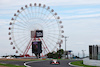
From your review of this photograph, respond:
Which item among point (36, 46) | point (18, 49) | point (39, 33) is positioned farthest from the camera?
point (36, 46)

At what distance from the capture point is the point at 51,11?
7869cm

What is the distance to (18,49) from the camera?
74.7m

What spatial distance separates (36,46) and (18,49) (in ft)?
54.0

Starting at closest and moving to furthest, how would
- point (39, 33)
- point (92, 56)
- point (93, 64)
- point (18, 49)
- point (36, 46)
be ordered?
point (93, 64)
point (92, 56)
point (18, 49)
point (39, 33)
point (36, 46)

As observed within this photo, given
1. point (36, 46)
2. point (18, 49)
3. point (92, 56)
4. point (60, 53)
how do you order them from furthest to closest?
point (60, 53), point (36, 46), point (18, 49), point (92, 56)

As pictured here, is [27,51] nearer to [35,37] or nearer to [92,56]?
[35,37]

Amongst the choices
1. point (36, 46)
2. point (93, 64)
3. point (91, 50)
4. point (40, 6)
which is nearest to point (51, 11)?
point (40, 6)

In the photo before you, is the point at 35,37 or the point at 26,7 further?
the point at 35,37

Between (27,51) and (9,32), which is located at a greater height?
(9,32)

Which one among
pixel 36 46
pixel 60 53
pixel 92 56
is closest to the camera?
pixel 92 56

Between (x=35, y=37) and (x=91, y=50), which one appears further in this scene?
(x=35, y=37)

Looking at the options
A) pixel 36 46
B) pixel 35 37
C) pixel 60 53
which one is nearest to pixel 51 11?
pixel 35 37

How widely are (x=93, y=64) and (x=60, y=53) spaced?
132332mm

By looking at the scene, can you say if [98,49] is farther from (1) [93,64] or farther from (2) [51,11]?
(2) [51,11]
